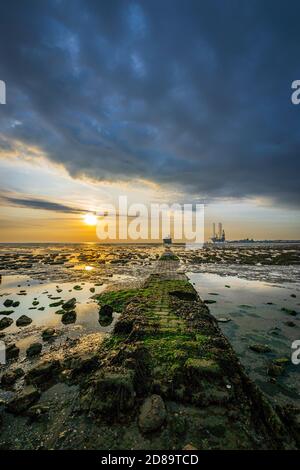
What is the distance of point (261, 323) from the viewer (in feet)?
34.9

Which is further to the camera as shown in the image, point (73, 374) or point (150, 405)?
point (73, 374)

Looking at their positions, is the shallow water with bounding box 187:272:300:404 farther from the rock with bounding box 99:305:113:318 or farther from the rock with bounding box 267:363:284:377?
the rock with bounding box 99:305:113:318

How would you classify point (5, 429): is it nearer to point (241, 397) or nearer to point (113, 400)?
point (113, 400)

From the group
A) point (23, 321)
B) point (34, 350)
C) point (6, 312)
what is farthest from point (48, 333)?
point (6, 312)

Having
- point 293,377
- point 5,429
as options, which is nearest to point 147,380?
point 5,429

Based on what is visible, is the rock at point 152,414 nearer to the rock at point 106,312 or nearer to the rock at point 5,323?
the rock at point 106,312

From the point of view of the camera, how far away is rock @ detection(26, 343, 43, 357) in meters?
7.62

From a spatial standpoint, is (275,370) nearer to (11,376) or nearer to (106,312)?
(11,376)

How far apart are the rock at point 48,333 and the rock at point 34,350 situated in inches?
38.2

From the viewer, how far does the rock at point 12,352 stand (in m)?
7.46

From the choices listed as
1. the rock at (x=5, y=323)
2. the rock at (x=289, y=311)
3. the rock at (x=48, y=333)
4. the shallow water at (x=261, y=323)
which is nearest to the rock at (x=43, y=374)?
the rock at (x=48, y=333)

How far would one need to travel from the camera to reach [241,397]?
192 inches

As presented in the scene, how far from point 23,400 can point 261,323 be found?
970 cm
